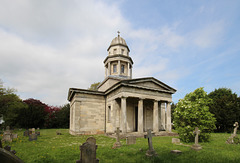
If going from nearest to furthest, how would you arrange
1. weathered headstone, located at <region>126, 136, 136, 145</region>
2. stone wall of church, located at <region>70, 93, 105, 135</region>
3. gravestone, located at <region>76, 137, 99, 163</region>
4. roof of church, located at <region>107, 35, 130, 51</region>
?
1. gravestone, located at <region>76, 137, 99, 163</region>
2. weathered headstone, located at <region>126, 136, 136, 145</region>
3. stone wall of church, located at <region>70, 93, 105, 135</region>
4. roof of church, located at <region>107, 35, 130, 51</region>

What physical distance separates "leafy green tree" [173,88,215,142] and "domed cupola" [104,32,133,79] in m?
12.5

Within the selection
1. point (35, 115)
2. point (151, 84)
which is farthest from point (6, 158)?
point (35, 115)

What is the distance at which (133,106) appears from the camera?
21.4 meters

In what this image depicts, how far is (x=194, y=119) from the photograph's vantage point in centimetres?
1228

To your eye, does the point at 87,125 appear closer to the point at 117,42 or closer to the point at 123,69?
the point at 123,69

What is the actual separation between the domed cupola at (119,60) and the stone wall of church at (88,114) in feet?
18.0

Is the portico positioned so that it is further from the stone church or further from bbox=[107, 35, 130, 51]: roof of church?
bbox=[107, 35, 130, 51]: roof of church

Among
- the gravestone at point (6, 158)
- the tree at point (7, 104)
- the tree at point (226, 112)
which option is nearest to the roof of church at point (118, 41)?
the tree at point (226, 112)

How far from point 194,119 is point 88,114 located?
42.2 ft

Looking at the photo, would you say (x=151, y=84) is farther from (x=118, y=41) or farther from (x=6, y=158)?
(x=6, y=158)

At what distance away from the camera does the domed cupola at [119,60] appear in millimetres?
23969

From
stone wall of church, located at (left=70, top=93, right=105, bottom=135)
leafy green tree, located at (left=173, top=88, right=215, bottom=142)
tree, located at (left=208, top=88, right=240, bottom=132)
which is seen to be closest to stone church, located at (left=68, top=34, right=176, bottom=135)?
stone wall of church, located at (left=70, top=93, right=105, bottom=135)

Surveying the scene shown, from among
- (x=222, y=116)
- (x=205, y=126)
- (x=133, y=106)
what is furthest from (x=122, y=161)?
(x=222, y=116)

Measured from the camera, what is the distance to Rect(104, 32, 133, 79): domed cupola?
24.0 m
